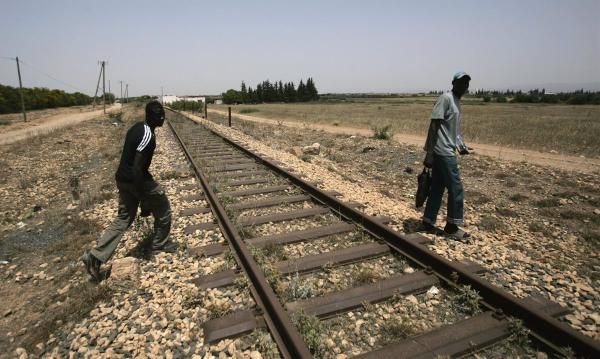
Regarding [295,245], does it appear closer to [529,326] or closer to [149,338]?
[149,338]

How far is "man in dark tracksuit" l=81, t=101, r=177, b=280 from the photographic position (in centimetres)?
359

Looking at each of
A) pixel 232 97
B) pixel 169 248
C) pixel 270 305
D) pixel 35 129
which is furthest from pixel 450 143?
pixel 232 97

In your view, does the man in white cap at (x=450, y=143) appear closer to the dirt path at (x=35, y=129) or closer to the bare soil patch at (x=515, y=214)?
the bare soil patch at (x=515, y=214)

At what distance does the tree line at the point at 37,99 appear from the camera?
157ft

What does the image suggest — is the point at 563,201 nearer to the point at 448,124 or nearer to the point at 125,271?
the point at 448,124

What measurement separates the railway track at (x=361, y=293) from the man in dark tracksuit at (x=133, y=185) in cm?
79

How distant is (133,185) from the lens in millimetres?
3699

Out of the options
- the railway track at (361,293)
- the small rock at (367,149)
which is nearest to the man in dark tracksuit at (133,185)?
the railway track at (361,293)

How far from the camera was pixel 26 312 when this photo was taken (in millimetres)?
3465

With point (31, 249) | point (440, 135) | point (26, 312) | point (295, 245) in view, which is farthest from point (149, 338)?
point (440, 135)

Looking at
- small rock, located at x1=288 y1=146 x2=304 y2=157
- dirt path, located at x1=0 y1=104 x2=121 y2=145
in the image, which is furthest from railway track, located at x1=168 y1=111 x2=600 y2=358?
dirt path, located at x1=0 y1=104 x2=121 y2=145

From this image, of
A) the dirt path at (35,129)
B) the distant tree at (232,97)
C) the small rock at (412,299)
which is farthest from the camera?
the distant tree at (232,97)

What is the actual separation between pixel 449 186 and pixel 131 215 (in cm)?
379

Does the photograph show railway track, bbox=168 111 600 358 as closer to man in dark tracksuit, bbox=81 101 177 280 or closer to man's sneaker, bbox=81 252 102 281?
man in dark tracksuit, bbox=81 101 177 280
